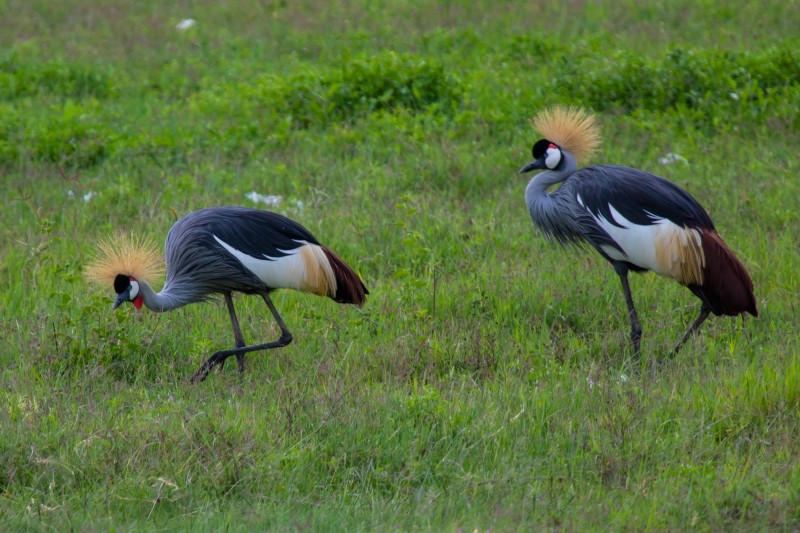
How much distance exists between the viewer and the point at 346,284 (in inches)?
206

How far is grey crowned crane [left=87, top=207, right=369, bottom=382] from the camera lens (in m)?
5.04

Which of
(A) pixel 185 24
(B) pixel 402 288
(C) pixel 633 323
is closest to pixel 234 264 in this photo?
(B) pixel 402 288

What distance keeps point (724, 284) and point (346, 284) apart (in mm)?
1879

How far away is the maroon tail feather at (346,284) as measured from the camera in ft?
17.1

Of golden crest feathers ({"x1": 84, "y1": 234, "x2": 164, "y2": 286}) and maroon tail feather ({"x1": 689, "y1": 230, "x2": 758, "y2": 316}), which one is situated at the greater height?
maroon tail feather ({"x1": 689, "y1": 230, "x2": 758, "y2": 316})

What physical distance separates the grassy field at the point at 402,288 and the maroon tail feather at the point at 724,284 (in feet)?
0.63

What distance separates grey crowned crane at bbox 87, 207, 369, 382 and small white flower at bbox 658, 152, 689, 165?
3.02 meters

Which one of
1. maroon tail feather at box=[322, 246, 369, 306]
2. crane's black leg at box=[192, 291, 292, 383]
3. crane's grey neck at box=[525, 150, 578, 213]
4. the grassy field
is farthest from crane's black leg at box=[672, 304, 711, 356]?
crane's black leg at box=[192, 291, 292, 383]

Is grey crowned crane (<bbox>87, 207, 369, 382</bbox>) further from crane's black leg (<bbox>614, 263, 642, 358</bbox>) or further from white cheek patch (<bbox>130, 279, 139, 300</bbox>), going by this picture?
crane's black leg (<bbox>614, 263, 642, 358</bbox>)

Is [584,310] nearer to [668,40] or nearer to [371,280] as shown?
[371,280]

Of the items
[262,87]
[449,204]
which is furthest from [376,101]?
[449,204]

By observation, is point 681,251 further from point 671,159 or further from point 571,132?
point 671,159

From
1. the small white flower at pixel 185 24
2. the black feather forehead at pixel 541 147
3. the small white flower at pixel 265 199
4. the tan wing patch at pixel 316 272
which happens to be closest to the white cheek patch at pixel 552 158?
the black feather forehead at pixel 541 147

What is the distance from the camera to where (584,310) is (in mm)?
5555
